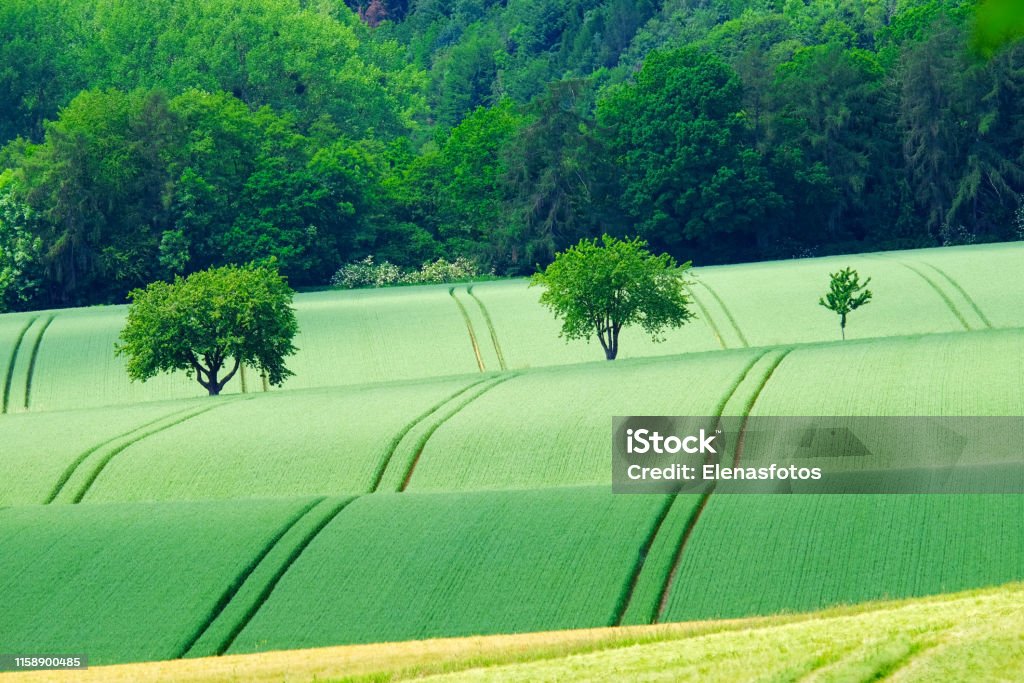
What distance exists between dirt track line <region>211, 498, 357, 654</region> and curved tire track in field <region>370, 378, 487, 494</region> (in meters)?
3.54

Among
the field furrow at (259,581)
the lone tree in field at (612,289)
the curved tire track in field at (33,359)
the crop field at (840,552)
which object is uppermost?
the crop field at (840,552)

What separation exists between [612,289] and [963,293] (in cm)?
1810

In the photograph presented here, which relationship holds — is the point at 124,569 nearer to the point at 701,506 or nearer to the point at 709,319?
the point at 701,506

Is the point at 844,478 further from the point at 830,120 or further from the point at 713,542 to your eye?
the point at 830,120

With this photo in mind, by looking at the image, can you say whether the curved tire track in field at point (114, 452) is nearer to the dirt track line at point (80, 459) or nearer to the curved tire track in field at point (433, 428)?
the dirt track line at point (80, 459)

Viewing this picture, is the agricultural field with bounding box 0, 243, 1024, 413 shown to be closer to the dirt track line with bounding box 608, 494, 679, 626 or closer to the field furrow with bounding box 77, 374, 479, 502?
the field furrow with bounding box 77, 374, 479, 502

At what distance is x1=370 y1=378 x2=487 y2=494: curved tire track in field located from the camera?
3219 centimetres

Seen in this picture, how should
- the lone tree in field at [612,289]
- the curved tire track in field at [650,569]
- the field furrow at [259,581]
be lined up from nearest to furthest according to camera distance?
the curved tire track in field at [650,569] < the field furrow at [259,581] < the lone tree in field at [612,289]

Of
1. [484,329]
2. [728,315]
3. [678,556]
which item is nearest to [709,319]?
[728,315]

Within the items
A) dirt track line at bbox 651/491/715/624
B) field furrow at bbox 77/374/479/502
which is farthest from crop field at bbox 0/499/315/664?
dirt track line at bbox 651/491/715/624

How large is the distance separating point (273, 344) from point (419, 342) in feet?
43.8

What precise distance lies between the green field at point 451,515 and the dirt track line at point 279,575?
49 millimetres

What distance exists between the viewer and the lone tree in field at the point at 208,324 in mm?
46938

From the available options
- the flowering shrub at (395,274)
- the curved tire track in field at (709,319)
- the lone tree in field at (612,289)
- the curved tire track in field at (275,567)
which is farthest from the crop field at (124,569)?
the flowering shrub at (395,274)
